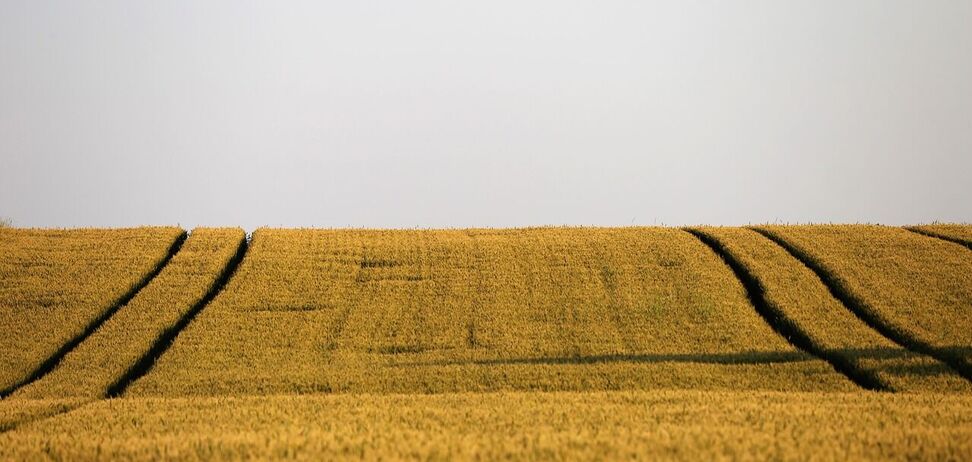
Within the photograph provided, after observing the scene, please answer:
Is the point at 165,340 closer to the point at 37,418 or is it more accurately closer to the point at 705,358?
the point at 37,418

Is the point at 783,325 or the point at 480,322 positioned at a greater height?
the point at 783,325

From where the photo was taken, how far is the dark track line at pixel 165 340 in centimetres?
2636

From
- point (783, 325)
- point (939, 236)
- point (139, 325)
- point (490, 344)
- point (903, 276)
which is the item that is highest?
point (939, 236)

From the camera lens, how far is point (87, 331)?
3114 centimetres

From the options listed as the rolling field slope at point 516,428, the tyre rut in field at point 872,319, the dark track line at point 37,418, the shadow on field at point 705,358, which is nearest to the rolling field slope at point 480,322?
→ the shadow on field at point 705,358

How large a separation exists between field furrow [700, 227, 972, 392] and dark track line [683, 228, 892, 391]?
0.12 ft

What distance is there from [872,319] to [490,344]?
11.9 meters

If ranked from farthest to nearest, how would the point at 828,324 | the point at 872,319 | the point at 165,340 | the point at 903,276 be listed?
1. the point at 903,276
2. the point at 872,319
3. the point at 165,340
4. the point at 828,324

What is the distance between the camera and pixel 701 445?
12586mm

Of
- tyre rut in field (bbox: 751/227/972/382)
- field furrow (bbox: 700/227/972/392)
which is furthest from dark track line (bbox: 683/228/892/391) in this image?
tyre rut in field (bbox: 751/227/972/382)

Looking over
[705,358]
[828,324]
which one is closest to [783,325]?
[828,324]

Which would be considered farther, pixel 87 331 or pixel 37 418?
pixel 87 331

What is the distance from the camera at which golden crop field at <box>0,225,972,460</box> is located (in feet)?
46.7

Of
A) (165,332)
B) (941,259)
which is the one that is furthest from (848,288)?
(165,332)
